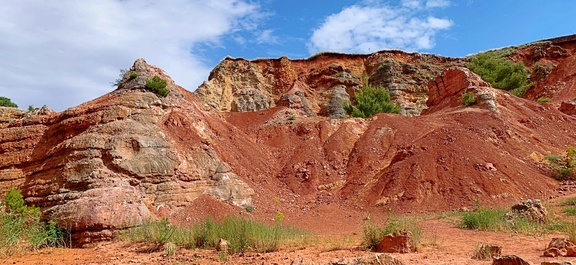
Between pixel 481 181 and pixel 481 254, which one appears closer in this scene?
pixel 481 254

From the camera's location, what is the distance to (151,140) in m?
15.2

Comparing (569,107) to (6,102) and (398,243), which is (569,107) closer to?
(398,243)

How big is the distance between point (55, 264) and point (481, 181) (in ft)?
46.6

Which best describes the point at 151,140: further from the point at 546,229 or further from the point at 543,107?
the point at 543,107

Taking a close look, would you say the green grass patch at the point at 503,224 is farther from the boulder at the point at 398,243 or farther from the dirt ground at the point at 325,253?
the boulder at the point at 398,243

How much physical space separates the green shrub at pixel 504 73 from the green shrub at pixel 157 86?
29.8 metres

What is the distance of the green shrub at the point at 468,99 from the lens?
899 inches

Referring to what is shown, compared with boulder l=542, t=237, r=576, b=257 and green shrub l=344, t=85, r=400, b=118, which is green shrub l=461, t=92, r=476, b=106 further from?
boulder l=542, t=237, r=576, b=257

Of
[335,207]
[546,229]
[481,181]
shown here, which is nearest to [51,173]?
[335,207]

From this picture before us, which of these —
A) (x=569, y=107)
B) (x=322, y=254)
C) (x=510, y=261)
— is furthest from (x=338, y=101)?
(x=510, y=261)

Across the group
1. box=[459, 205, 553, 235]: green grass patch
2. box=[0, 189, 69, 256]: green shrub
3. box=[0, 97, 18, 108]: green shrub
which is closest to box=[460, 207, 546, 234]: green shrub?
box=[459, 205, 553, 235]: green grass patch

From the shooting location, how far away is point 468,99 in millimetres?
23031

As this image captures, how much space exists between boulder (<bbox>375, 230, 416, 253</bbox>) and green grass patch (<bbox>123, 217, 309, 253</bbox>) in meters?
2.02

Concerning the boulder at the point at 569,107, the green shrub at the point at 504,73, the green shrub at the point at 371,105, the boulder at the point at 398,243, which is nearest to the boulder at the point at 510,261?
the boulder at the point at 398,243
